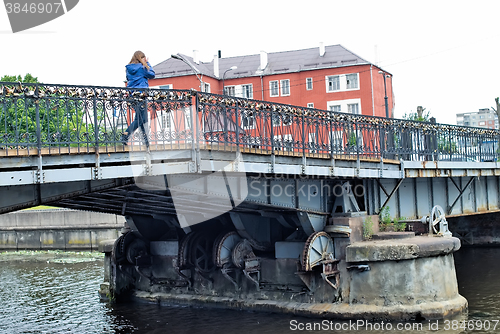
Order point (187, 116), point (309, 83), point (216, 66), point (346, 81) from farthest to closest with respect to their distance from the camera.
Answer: point (216, 66) → point (309, 83) → point (346, 81) → point (187, 116)

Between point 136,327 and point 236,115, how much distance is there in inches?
272

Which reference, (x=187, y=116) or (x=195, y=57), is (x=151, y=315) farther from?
(x=195, y=57)

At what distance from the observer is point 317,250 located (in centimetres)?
1689

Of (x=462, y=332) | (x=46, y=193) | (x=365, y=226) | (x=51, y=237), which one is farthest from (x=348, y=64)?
(x=46, y=193)

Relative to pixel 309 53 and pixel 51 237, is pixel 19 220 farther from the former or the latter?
pixel 309 53

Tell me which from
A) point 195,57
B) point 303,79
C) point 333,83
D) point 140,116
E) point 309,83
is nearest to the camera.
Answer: point 140,116

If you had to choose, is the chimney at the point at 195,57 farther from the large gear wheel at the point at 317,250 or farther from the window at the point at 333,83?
the large gear wheel at the point at 317,250

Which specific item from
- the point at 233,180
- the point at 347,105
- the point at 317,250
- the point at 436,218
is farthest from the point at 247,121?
the point at 347,105

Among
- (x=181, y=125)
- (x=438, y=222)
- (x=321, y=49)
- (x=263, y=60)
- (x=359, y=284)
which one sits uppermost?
(x=321, y=49)

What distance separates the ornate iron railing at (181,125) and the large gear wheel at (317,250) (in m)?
2.23

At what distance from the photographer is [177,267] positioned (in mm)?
19156

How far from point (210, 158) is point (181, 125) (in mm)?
1095

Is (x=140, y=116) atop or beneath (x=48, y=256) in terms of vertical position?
atop

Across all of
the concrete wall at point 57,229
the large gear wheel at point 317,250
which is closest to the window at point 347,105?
the concrete wall at point 57,229
